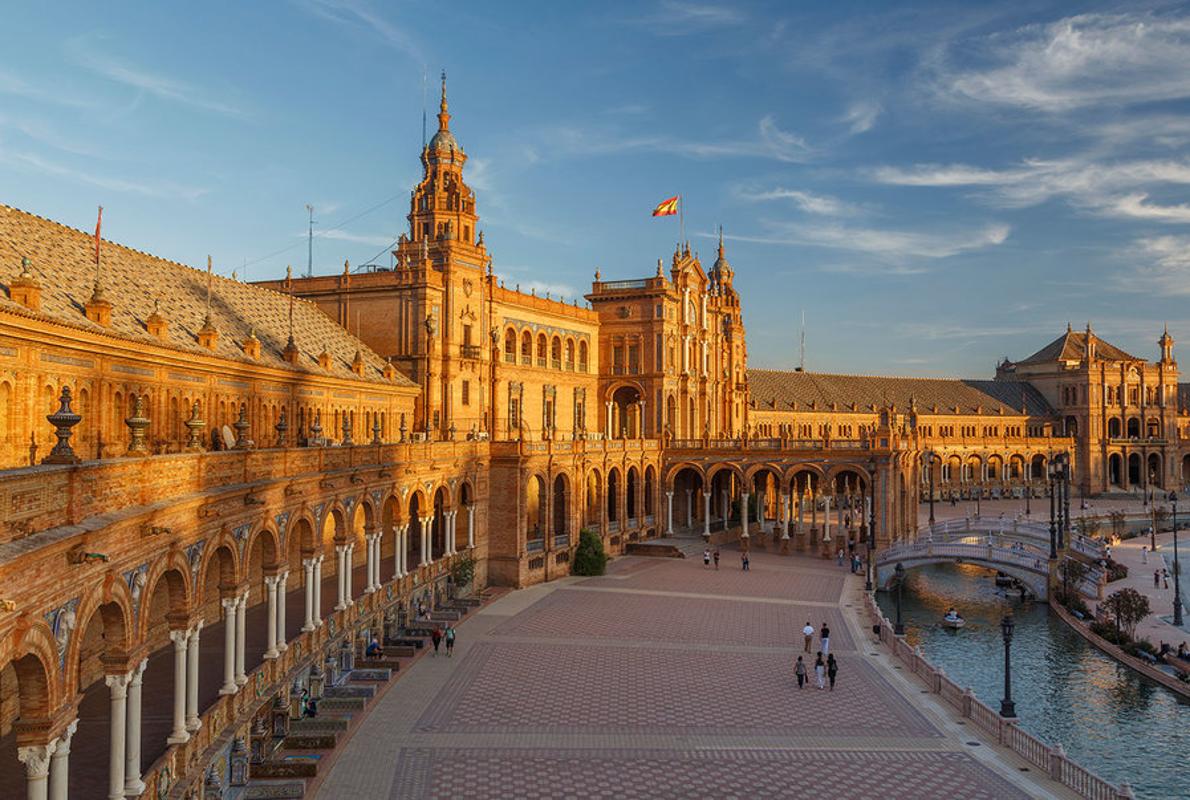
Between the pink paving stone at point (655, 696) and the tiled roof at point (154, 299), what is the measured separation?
15826mm

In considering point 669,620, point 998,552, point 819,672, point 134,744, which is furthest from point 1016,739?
point 998,552

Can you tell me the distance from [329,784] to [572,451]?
3752 centimetres

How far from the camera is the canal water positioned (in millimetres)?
30141

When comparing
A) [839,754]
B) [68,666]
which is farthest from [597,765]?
[68,666]

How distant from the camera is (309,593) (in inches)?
1208

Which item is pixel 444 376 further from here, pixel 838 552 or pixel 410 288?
pixel 838 552

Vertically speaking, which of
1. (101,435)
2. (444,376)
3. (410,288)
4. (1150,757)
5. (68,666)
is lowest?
(1150,757)

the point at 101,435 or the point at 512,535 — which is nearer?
the point at 101,435

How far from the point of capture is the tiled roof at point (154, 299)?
95.8 ft

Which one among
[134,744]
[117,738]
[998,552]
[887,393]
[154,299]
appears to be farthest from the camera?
[887,393]

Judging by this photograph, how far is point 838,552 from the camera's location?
64500 mm

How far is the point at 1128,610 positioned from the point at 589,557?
2849cm

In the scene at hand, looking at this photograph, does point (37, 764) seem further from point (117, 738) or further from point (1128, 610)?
point (1128, 610)

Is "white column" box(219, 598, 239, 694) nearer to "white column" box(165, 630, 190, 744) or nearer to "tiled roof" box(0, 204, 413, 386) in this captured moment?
"white column" box(165, 630, 190, 744)
